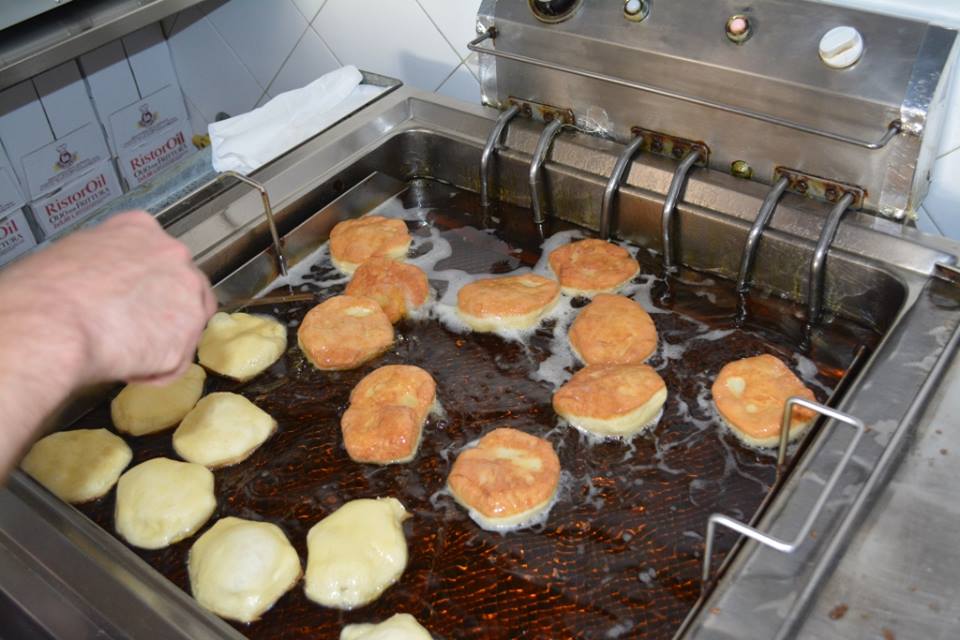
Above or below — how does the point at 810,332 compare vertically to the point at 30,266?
below

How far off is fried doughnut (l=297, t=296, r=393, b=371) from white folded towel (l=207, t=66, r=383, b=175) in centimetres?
41

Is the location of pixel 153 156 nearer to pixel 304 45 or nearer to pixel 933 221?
pixel 304 45

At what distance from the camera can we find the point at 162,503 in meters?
1.28

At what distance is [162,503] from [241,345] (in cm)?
34

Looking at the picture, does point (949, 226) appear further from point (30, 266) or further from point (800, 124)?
point (30, 266)

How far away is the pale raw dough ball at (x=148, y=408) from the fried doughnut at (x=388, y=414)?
287 mm

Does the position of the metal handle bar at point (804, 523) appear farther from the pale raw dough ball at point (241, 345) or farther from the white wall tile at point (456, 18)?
the white wall tile at point (456, 18)

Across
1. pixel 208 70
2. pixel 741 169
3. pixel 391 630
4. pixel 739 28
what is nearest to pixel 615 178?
pixel 741 169

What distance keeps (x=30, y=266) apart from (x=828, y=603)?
3.06 ft

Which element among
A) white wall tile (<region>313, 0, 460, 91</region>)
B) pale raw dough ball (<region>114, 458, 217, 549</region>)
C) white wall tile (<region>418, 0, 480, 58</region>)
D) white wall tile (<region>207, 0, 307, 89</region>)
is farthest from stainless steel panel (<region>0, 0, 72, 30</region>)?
pale raw dough ball (<region>114, 458, 217, 549</region>)

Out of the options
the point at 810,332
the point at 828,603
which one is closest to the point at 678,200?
the point at 810,332

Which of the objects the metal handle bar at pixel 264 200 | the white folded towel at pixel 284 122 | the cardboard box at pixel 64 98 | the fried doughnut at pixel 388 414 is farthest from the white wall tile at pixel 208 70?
the fried doughnut at pixel 388 414

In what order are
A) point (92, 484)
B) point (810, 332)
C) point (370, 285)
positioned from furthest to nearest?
point (370, 285)
point (810, 332)
point (92, 484)

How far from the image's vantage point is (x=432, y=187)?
6.36 feet
